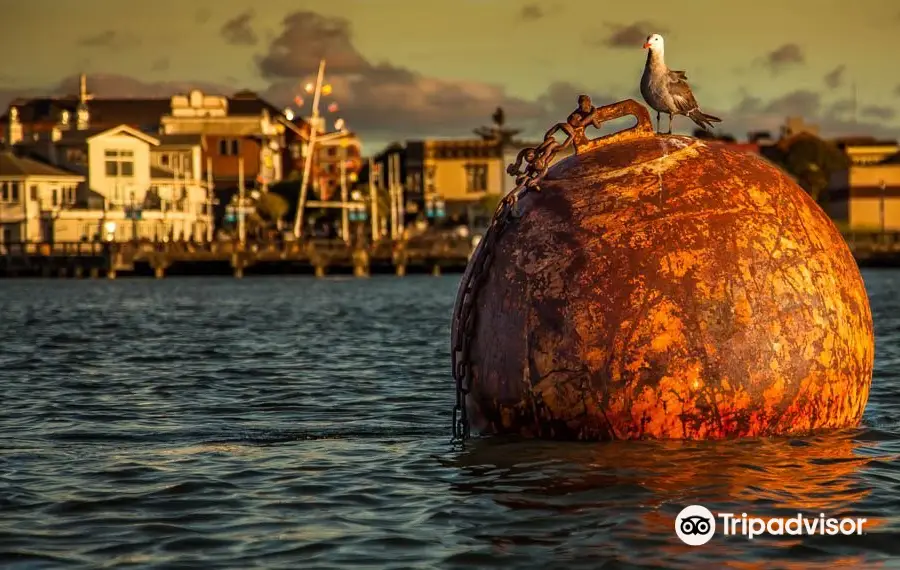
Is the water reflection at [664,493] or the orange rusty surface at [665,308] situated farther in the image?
the orange rusty surface at [665,308]

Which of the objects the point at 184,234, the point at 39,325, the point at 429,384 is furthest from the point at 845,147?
the point at 429,384

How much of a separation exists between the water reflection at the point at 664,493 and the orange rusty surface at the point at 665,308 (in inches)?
8.8

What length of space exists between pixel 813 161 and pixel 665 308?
143m

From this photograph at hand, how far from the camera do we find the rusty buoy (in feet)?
35.7

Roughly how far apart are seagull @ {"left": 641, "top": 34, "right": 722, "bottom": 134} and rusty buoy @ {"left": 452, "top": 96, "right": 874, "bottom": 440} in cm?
24

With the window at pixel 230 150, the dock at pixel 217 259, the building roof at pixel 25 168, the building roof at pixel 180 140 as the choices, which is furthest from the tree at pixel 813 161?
the building roof at pixel 25 168

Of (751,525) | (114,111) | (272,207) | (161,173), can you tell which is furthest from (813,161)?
(751,525)

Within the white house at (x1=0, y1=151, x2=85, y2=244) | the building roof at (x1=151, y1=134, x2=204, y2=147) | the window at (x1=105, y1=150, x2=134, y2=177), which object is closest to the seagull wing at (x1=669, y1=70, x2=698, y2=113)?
the white house at (x1=0, y1=151, x2=85, y2=244)

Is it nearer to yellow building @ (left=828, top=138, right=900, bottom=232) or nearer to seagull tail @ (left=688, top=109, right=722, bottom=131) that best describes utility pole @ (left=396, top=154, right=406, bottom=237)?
yellow building @ (left=828, top=138, right=900, bottom=232)

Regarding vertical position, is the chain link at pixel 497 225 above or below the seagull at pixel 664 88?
below

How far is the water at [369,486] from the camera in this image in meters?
8.73

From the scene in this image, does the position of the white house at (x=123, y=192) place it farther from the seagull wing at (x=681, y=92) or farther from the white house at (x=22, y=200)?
the seagull wing at (x=681, y=92)

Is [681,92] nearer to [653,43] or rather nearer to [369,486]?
[653,43]

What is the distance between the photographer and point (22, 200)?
347 feet
